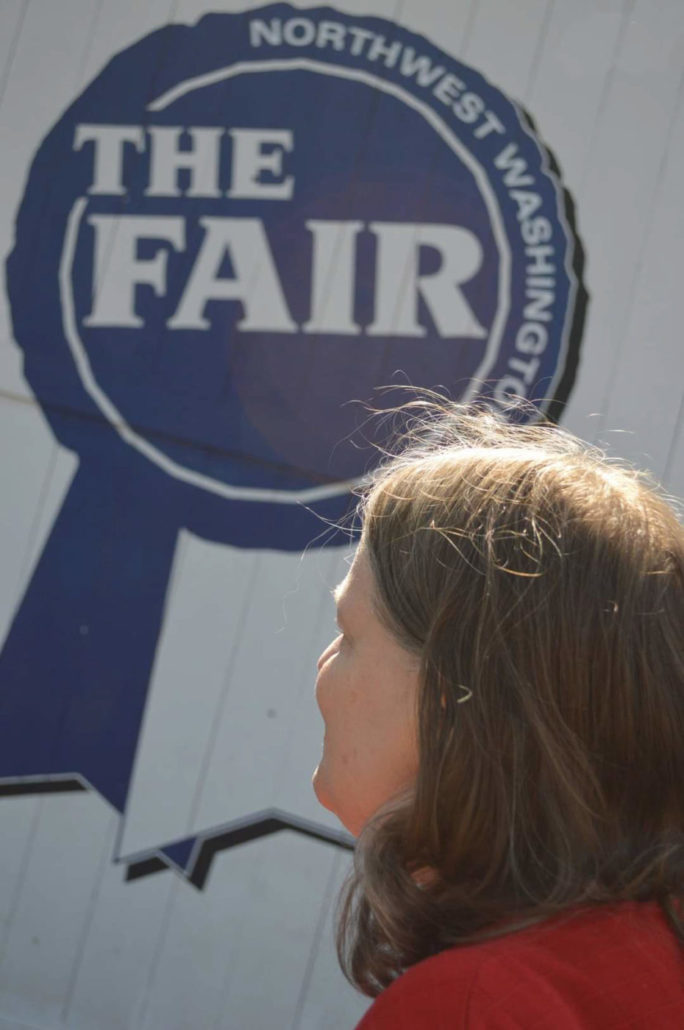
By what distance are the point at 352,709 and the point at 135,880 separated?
1412mm

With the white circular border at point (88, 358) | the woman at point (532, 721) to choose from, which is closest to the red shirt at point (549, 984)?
the woman at point (532, 721)

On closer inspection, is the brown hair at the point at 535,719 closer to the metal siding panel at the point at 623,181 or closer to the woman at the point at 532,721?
the woman at the point at 532,721

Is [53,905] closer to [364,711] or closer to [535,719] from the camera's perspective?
[364,711]

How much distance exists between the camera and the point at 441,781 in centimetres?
84

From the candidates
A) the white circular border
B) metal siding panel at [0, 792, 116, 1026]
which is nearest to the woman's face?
the white circular border

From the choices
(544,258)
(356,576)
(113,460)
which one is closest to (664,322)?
(544,258)

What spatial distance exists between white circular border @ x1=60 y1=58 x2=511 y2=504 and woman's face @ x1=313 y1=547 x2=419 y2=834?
4.13 feet

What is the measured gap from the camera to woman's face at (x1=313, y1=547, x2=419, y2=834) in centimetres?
91

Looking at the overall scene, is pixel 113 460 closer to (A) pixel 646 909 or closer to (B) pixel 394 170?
(B) pixel 394 170

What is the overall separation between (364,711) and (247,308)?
1.50 m

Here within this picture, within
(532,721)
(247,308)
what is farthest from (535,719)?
(247,308)

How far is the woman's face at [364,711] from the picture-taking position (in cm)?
91

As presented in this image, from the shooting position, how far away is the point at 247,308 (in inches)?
91.7

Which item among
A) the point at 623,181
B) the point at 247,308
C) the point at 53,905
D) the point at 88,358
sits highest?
the point at 623,181
